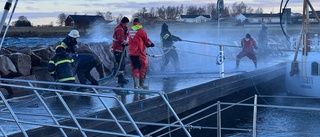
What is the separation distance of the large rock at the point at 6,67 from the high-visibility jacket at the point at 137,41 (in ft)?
10.2

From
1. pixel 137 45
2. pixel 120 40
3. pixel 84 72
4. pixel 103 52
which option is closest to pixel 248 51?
pixel 103 52

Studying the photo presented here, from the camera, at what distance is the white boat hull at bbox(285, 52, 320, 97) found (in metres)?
16.8

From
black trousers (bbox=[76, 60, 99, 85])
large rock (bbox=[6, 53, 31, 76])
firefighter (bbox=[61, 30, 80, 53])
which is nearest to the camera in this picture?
firefighter (bbox=[61, 30, 80, 53])

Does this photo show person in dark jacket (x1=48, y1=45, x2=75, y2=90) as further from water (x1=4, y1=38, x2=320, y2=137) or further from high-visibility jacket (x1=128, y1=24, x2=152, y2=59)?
water (x1=4, y1=38, x2=320, y2=137)

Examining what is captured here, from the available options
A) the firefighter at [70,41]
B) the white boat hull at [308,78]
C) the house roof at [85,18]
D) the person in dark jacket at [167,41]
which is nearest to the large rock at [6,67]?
the firefighter at [70,41]

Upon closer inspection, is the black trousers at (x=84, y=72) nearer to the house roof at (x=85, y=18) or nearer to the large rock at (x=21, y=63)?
the large rock at (x=21, y=63)

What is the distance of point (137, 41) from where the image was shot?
12867 millimetres

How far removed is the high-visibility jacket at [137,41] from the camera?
1286 cm

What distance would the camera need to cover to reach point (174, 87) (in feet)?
46.0

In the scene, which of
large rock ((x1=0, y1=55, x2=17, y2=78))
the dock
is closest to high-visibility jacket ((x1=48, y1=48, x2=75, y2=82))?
the dock

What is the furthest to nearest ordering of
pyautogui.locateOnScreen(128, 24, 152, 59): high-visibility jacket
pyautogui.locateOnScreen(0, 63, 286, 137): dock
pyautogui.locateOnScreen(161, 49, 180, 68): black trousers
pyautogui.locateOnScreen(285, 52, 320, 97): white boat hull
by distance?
pyautogui.locateOnScreen(161, 49, 180, 68): black trousers, pyautogui.locateOnScreen(285, 52, 320, 97): white boat hull, pyautogui.locateOnScreen(128, 24, 152, 59): high-visibility jacket, pyautogui.locateOnScreen(0, 63, 286, 137): dock

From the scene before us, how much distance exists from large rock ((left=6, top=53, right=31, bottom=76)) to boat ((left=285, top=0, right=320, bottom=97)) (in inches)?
310

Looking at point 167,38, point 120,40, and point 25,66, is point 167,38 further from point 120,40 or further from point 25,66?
point 25,66

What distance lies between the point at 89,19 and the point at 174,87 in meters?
39.0
